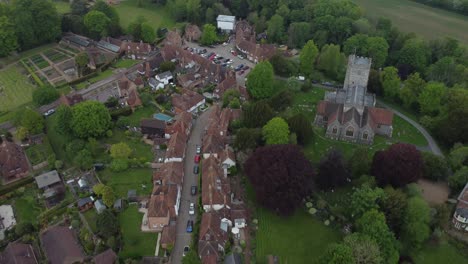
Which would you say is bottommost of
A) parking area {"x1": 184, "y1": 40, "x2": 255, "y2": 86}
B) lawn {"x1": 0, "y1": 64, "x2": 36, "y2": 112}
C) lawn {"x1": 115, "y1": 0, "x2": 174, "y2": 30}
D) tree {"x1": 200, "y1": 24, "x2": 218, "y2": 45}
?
lawn {"x1": 0, "y1": 64, "x2": 36, "y2": 112}

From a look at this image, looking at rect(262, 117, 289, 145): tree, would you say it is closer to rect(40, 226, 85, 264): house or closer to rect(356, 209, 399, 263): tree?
rect(356, 209, 399, 263): tree

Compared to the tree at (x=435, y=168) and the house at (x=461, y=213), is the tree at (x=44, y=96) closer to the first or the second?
the tree at (x=435, y=168)

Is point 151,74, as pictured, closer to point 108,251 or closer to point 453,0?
point 108,251

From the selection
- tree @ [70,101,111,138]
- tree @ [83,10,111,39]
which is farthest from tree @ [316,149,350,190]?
tree @ [83,10,111,39]

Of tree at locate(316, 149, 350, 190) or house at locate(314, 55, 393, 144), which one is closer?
tree at locate(316, 149, 350, 190)

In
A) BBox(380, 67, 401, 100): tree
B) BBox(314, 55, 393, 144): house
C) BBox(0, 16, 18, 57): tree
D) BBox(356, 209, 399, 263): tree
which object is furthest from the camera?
BBox(0, 16, 18, 57): tree

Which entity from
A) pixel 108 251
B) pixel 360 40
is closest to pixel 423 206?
pixel 108 251

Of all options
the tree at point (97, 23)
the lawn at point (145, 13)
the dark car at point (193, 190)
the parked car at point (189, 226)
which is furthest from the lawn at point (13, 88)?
the parked car at point (189, 226)
